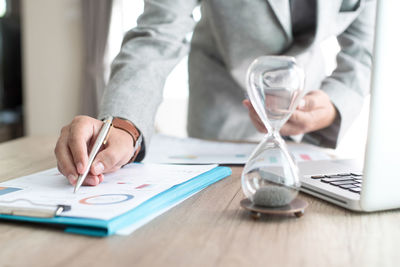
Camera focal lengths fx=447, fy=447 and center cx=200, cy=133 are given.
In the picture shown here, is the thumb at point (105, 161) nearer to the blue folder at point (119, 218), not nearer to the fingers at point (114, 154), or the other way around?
the fingers at point (114, 154)

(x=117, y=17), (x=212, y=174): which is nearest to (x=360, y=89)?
(x=212, y=174)

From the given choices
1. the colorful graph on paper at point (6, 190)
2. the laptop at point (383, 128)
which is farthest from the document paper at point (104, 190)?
the laptop at point (383, 128)

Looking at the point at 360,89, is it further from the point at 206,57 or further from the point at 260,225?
the point at 260,225

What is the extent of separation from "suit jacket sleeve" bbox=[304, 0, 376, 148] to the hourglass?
65 cm

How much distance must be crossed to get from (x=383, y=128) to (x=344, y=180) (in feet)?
0.57

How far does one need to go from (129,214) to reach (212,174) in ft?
0.91

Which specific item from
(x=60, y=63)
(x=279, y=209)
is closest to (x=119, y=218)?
(x=279, y=209)

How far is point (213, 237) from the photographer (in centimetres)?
52

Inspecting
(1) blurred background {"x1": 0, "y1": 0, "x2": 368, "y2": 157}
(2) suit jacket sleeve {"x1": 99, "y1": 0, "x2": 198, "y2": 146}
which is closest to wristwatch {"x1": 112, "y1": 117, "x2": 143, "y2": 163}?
(2) suit jacket sleeve {"x1": 99, "y1": 0, "x2": 198, "y2": 146}

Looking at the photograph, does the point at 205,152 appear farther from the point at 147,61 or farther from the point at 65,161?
the point at 65,161

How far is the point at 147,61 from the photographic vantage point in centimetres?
102

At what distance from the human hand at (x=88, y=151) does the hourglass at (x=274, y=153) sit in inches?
10.7

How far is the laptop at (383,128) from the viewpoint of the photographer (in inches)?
21.9

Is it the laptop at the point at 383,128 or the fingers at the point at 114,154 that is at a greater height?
the laptop at the point at 383,128
